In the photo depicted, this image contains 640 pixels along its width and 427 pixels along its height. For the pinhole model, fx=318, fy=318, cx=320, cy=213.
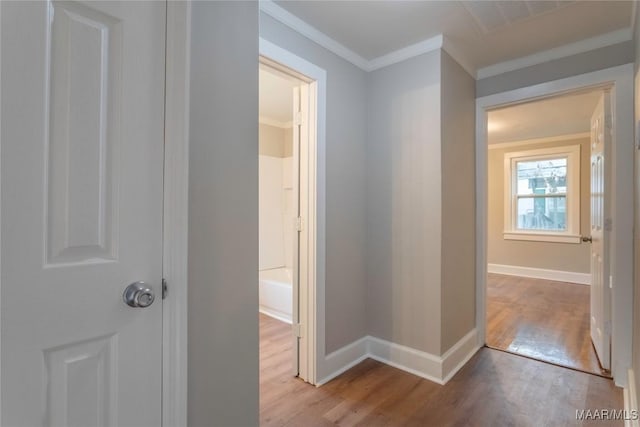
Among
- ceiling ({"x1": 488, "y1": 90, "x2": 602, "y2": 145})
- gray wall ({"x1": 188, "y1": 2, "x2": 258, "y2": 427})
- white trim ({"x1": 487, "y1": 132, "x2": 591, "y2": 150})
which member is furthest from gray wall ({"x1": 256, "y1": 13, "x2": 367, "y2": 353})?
white trim ({"x1": 487, "y1": 132, "x2": 591, "y2": 150})

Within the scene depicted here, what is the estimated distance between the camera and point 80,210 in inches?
34.5

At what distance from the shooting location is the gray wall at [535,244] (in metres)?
5.05

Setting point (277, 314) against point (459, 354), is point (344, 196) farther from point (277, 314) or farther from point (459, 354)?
point (277, 314)

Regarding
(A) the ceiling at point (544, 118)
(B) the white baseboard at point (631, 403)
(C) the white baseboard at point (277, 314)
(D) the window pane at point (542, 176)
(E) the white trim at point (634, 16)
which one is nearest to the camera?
(B) the white baseboard at point (631, 403)

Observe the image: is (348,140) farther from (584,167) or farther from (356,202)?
(584,167)

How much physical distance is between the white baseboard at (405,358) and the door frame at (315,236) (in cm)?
14

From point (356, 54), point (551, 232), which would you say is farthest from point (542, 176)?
point (356, 54)

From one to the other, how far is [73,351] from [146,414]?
303 mm

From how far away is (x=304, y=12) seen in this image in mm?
1962

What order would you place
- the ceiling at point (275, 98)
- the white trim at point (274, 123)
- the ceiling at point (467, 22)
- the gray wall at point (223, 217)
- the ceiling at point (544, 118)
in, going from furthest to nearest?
the white trim at point (274, 123) → the ceiling at point (544, 118) → the ceiling at point (275, 98) → the ceiling at point (467, 22) → the gray wall at point (223, 217)

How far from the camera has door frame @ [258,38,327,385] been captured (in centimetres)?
220

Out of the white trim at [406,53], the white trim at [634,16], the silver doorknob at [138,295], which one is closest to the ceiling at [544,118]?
the white trim at [634,16]

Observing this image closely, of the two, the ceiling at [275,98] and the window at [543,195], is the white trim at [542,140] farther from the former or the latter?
the ceiling at [275,98]

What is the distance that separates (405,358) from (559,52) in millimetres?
2568
